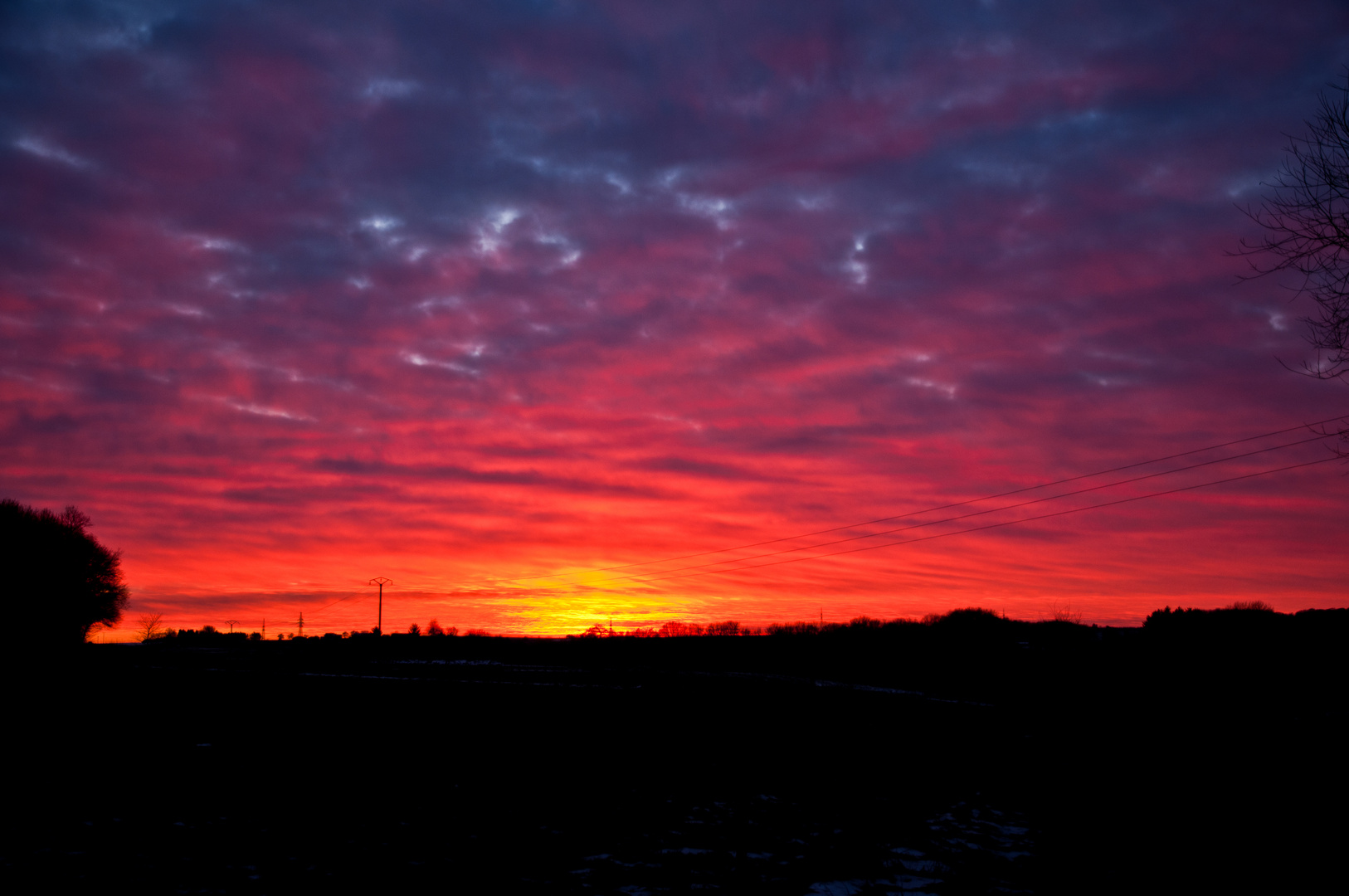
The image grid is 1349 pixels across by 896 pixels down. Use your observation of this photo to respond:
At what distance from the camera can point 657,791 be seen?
1301cm

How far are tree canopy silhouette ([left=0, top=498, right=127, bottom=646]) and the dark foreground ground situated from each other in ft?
232

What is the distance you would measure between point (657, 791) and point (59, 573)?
348 feet

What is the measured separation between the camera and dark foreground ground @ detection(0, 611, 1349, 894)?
27.3 ft

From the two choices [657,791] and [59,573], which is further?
[59,573]

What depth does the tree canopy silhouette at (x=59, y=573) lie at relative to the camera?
8812 centimetres

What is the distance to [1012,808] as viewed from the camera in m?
12.3

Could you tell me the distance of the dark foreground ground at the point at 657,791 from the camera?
8.34 meters

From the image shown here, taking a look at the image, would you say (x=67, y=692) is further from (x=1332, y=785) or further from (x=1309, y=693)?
(x=1309, y=693)

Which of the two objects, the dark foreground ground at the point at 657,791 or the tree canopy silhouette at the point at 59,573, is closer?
the dark foreground ground at the point at 657,791

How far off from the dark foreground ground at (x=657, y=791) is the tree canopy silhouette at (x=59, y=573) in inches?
2779

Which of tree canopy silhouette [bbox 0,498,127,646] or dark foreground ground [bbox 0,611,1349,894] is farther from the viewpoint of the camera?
tree canopy silhouette [bbox 0,498,127,646]

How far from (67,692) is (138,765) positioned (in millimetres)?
16256

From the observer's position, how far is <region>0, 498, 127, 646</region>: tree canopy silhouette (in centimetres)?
8812

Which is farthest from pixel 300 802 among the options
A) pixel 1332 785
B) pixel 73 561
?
pixel 73 561
